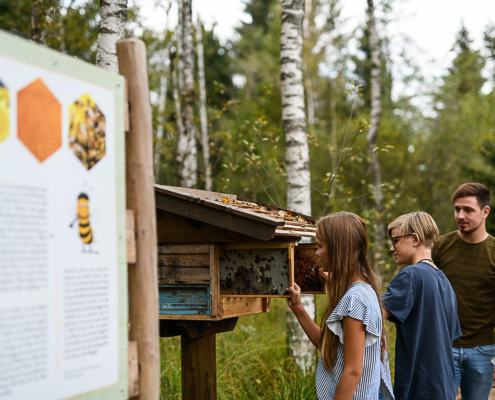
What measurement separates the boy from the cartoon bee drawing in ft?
6.37

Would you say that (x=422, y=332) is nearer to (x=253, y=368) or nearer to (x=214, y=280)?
(x=214, y=280)

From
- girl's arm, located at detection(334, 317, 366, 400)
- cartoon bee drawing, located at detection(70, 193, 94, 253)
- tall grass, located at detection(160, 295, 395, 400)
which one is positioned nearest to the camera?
cartoon bee drawing, located at detection(70, 193, 94, 253)

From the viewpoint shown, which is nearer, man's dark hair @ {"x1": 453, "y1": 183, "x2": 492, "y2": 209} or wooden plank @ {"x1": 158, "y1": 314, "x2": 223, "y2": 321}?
wooden plank @ {"x1": 158, "y1": 314, "x2": 223, "y2": 321}

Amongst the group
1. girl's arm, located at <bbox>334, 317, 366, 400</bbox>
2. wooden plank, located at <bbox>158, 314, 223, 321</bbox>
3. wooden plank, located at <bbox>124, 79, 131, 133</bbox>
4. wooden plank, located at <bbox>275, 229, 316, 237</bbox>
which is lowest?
girl's arm, located at <bbox>334, 317, 366, 400</bbox>

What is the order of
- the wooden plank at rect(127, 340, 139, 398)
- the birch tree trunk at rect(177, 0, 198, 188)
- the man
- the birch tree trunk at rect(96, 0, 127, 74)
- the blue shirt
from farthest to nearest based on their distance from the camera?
the birch tree trunk at rect(177, 0, 198, 188), the birch tree trunk at rect(96, 0, 127, 74), the man, the blue shirt, the wooden plank at rect(127, 340, 139, 398)

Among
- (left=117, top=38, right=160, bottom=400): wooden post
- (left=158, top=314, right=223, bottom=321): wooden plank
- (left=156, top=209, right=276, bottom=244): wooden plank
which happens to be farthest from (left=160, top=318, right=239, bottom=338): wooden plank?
(left=117, top=38, right=160, bottom=400): wooden post

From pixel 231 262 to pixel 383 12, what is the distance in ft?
39.8

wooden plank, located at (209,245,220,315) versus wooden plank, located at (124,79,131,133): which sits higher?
wooden plank, located at (124,79,131,133)

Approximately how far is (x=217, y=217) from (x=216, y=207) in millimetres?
71

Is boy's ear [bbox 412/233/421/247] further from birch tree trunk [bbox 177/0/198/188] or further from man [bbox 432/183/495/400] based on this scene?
birch tree trunk [bbox 177/0/198/188]

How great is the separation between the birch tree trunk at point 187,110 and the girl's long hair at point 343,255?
18.3 feet

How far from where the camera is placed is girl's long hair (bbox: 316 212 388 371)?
2.35 meters

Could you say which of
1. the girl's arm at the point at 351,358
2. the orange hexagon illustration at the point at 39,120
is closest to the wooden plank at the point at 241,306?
the girl's arm at the point at 351,358

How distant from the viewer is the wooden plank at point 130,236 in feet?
5.39
